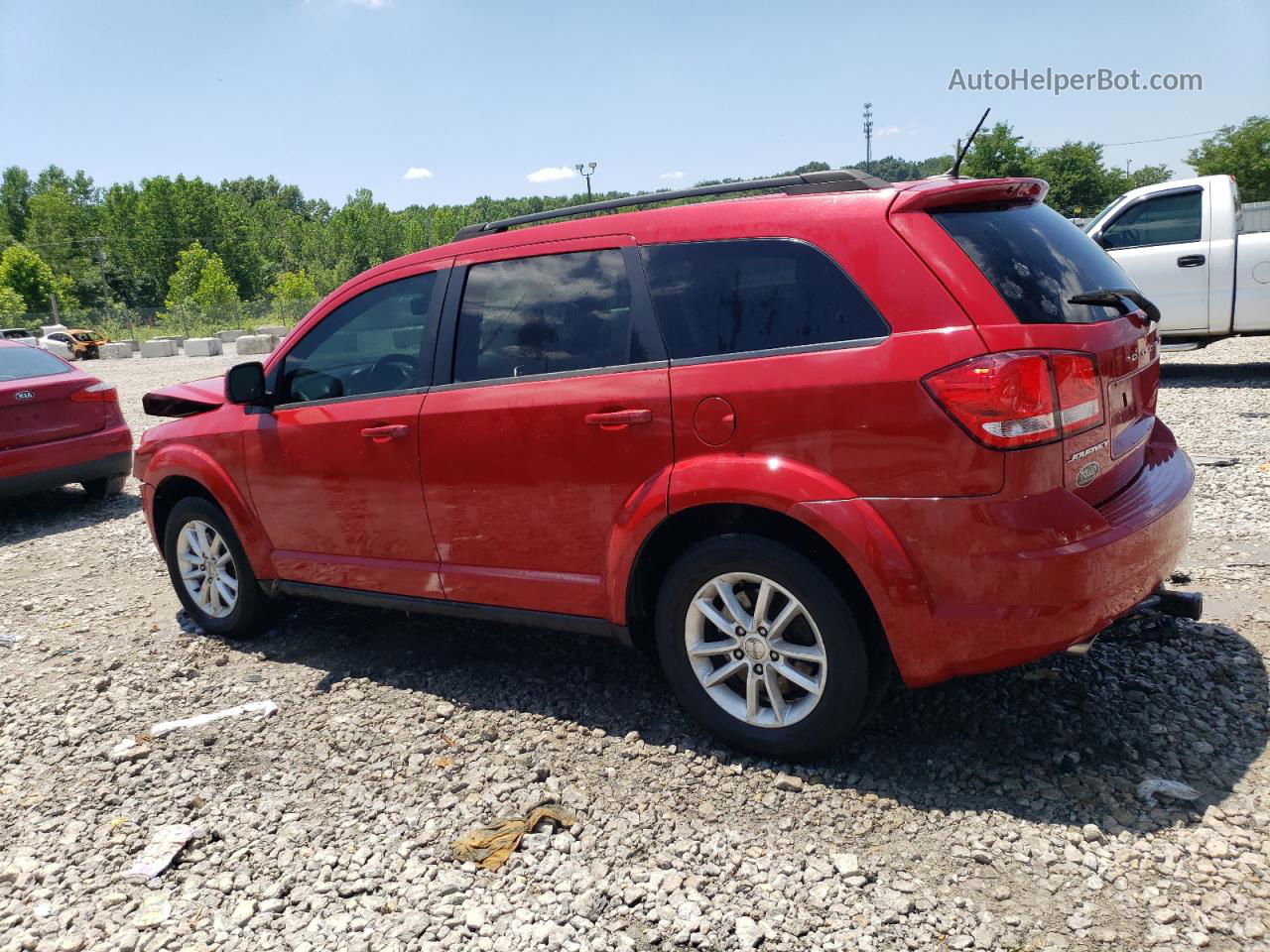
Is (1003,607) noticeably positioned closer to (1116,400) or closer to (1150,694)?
(1116,400)

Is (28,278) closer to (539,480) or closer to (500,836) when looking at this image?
(539,480)

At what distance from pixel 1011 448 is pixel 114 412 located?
8.45m

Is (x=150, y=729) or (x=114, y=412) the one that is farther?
(x=114, y=412)

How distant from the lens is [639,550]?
3.46 meters

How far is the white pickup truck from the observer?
10.5 meters

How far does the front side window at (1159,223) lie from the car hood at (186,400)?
10.0 metres

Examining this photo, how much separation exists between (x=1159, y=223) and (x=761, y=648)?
10.1m

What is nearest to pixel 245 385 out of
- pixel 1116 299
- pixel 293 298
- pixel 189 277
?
pixel 1116 299

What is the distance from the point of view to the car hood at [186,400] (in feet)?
16.7

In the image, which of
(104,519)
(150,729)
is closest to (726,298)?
(150,729)

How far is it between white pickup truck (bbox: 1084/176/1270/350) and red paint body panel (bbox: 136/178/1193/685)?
27.4 ft

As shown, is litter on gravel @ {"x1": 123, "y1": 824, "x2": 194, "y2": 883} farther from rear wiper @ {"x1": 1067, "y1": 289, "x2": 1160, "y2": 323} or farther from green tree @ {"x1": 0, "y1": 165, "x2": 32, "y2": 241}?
green tree @ {"x1": 0, "y1": 165, "x2": 32, "y2": 241}

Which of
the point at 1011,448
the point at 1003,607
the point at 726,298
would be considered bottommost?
the point at 1003,607

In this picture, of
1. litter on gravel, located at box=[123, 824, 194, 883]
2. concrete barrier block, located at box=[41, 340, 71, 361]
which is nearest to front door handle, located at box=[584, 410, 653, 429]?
litter on gravel, located at box=[123, 824, 194, 883]
